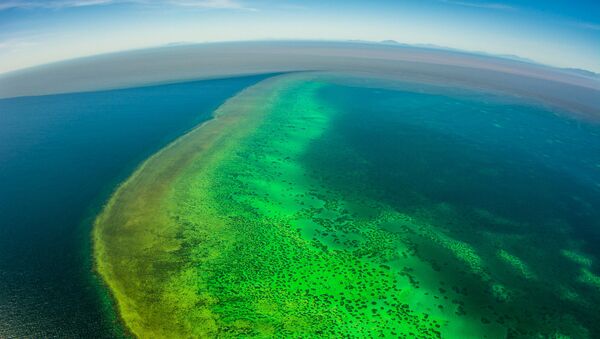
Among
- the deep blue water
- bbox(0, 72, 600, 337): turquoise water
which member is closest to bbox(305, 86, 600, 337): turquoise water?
bbox(0, 72, 600, 337): turquoise water

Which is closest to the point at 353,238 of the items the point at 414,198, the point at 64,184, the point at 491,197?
the point at 414,198

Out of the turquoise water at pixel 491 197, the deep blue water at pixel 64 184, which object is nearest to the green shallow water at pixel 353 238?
the turquoise water at pixel 491 197

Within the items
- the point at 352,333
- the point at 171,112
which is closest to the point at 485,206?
the point at 352,333

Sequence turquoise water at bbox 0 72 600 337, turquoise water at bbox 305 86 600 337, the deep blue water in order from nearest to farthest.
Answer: the deep blue water
turquoise water at bbox 0 72 600 337
turquoise water at bbox 305 86 600 337

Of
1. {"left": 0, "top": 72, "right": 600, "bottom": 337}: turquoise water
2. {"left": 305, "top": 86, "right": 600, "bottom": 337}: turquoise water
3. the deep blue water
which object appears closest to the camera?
the deep blue water

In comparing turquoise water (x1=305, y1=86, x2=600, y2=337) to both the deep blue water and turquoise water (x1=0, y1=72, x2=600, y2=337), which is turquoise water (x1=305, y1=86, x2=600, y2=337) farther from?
the deep blue water

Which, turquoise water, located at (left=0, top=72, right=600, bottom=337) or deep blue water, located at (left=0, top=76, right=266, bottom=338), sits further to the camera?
turquoise water, located at (left=0, top=72, right=600, bottom=337)

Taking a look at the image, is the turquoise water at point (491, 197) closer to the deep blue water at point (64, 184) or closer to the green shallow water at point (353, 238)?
the green shallow water at point (353, 238)
